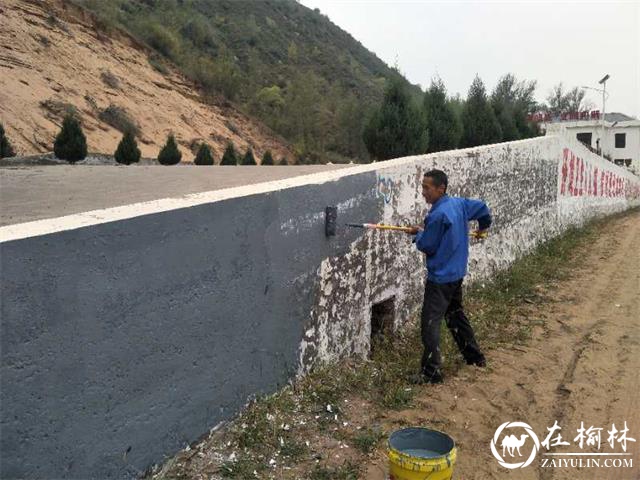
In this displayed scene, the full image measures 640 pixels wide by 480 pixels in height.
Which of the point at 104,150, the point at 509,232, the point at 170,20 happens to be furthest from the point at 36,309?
the point at 170,20

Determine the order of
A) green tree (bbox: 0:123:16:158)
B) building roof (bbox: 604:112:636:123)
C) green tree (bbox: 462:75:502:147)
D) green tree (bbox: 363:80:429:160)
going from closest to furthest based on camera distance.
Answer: green tree (bbox: 0:123:16:158), green tree (bbox: 363:80:429:160), green tree (bbox: 462:75:502:147), building roof (bbox: 604:112:636:123)

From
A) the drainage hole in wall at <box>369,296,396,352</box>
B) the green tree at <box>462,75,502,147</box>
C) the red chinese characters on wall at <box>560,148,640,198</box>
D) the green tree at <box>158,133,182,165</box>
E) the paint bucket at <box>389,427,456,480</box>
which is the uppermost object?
the green tree at <box>462,75,502,147</box>

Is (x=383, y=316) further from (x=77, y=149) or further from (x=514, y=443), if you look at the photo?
(x=77, y=149)

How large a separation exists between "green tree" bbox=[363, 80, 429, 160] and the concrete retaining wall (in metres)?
8.62

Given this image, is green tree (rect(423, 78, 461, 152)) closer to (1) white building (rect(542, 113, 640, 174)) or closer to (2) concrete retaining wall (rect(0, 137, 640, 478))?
(2) concrete retaining wall (rect(0, 137, 640, 478))

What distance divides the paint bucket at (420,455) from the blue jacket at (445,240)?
56.9 inches

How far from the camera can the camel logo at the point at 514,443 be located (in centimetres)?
345

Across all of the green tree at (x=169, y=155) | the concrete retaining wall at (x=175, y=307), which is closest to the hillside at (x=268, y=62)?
the green tree at (x=169, y=155)

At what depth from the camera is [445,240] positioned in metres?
4.25

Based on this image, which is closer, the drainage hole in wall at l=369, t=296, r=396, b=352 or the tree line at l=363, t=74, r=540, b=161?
the drainage hole in wall at l=369, t=296, r=396, b=352

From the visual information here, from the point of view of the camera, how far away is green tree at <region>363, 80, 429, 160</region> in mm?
13820

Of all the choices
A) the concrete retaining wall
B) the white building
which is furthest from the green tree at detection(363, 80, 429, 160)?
the white building

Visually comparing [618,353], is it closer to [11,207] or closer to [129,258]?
[129,258]

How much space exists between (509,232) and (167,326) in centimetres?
616
